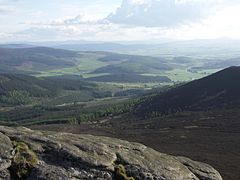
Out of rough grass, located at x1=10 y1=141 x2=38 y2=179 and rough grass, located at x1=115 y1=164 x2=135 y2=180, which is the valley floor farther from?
rough grass, located at x1=10 y1=141 x2=38 y2=179

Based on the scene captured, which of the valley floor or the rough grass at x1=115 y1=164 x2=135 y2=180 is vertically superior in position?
the rough grass at x1=115 y1=164 x2=135 y2=180

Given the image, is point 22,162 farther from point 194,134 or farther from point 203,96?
point 203,96

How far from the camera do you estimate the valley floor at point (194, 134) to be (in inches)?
3502

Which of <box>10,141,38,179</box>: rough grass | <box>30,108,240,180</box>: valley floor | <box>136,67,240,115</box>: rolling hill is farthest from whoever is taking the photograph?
<box>136,67,240,115</box>: rolling hill

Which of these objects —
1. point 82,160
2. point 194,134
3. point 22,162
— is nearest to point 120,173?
point 82,160

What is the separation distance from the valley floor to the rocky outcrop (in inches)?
1672

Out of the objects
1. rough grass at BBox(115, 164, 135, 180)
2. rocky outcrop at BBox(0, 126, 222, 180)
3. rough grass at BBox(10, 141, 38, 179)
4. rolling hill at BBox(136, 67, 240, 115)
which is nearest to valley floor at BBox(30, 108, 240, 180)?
rolling hill at BBox(136, 67, 240, 115)

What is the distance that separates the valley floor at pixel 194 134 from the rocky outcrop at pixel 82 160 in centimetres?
4247

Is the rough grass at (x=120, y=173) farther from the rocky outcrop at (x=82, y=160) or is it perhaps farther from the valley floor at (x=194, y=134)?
the valley floor at (x=194, y=134)

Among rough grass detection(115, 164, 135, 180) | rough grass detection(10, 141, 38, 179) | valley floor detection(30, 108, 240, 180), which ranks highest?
rough grass detection(10, 141, 38, 179)

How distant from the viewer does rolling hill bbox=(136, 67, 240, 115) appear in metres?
171

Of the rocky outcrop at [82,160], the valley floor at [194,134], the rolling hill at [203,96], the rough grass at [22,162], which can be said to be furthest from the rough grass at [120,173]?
the rolling hill at [203,96]

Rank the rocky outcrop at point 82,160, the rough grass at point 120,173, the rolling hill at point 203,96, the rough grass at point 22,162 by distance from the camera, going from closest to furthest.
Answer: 1. the rough grass at point 22,162
2. the rocky outcrop at point 82,160
3. the rough grass at point 120,173
4. the rolling hill at point 203,96

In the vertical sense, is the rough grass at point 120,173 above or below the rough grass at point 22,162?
below
